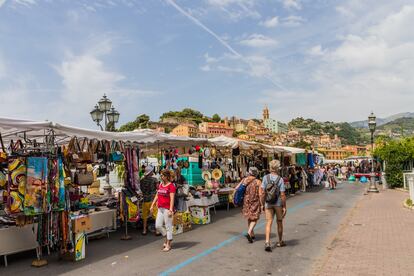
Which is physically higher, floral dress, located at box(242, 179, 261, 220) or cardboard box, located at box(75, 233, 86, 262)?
floral dress, located at box(242, 179, 261, 220)

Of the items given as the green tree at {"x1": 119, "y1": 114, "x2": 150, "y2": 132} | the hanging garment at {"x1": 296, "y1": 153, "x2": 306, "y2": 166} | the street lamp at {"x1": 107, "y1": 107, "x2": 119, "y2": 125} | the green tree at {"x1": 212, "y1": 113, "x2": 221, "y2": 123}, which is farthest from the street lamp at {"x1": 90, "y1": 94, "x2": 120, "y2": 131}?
the green tree at {"x1": 212, "y1": 113, "x2": 221, "y2": 123}

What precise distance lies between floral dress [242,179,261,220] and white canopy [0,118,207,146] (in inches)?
132

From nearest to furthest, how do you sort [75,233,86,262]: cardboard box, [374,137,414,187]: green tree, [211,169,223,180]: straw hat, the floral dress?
[75,233,86,262]: cardboard box, the floral dress, [211,169,223,180]: straw hat, [374,137,414,187]: green tree

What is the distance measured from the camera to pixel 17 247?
277 inches

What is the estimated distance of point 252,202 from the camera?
8219 millimetres

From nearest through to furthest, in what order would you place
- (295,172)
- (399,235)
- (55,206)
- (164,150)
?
1. (55,206)
2. (399,235)
3. (164,150)
4. (295,172)

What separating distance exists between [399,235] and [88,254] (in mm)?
6827

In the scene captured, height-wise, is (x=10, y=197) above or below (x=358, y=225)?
above

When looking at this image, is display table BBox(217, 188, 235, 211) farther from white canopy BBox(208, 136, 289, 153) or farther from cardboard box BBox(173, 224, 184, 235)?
cardboard box BBox(173, 224, 184, 235)

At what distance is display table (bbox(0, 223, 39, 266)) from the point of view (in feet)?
22.4

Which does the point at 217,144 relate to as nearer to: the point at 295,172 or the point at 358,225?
the point at 358,225

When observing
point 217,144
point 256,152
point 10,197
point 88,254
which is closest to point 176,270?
point 88,254

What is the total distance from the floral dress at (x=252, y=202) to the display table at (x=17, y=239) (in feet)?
13.7

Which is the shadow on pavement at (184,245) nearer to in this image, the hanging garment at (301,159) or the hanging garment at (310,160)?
the hanging garment at (301,159)
